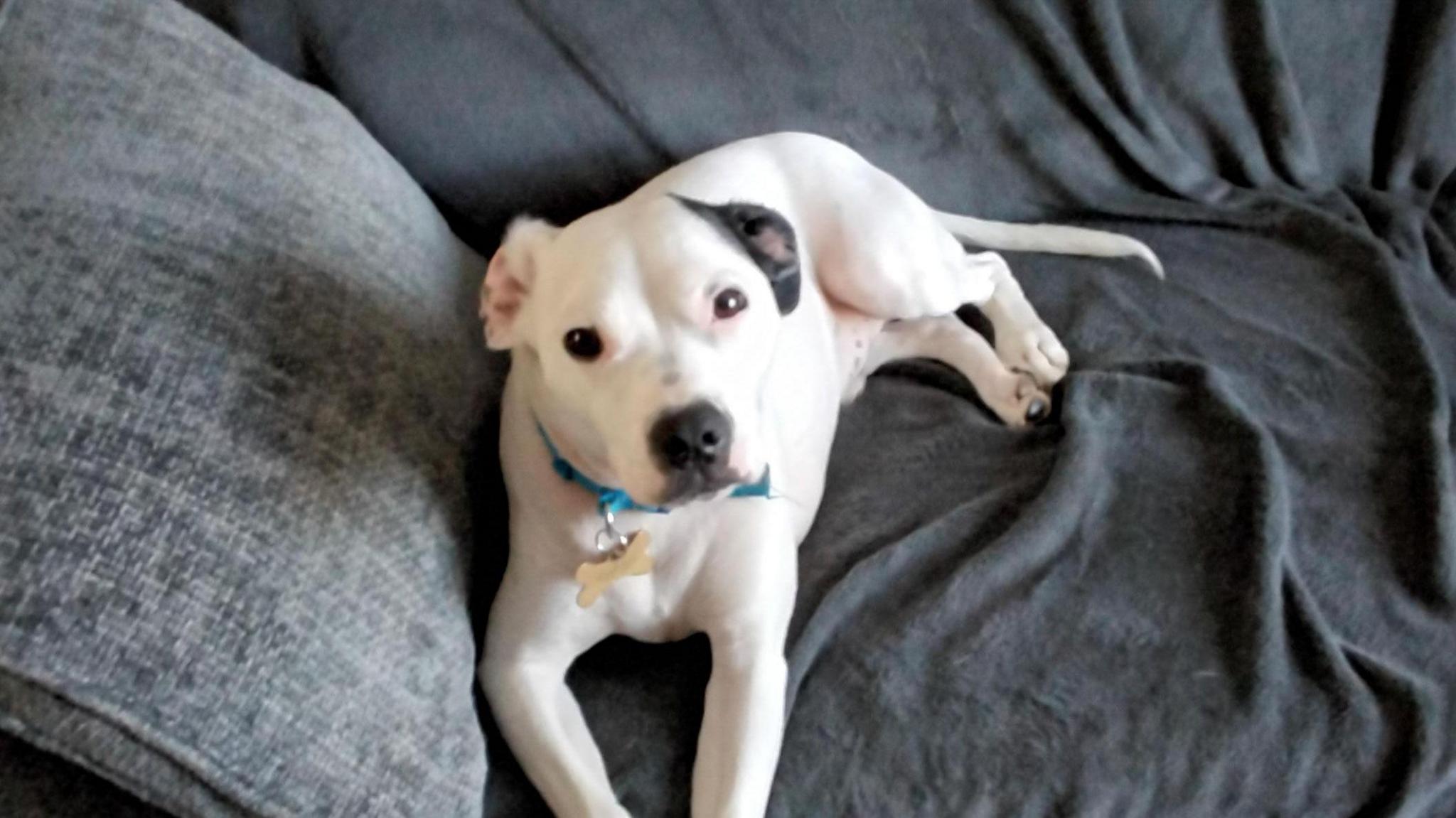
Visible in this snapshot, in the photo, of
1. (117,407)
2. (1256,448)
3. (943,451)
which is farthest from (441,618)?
(1256,448)

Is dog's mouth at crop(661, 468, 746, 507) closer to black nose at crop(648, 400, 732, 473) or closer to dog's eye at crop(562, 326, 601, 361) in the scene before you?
black nose at crop(648, 400, 732, 473)

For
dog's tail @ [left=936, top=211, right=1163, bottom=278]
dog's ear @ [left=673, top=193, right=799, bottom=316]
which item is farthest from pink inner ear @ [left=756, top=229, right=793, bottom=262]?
dog's tail @ [left=936, top=211, right=1163, bottom=278]

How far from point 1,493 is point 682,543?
65 centimetres

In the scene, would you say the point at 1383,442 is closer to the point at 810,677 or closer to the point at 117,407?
the point at 810,677

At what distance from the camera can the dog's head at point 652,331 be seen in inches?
41.9

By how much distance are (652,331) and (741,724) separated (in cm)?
40

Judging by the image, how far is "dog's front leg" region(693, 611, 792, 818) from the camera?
116cm

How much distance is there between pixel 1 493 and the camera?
2.80 feet

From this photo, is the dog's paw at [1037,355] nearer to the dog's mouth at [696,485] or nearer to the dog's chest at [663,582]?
the dog's chest at [663,582]

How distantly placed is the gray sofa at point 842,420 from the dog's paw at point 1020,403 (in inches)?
1.8

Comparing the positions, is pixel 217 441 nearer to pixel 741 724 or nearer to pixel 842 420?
pixel 741 724

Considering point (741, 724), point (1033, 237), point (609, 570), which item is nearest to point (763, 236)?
point (609, 570)

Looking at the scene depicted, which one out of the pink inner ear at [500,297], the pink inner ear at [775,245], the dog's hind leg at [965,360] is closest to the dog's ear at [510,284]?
the pink inner ear at [500,297]

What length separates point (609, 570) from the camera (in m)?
1.22
